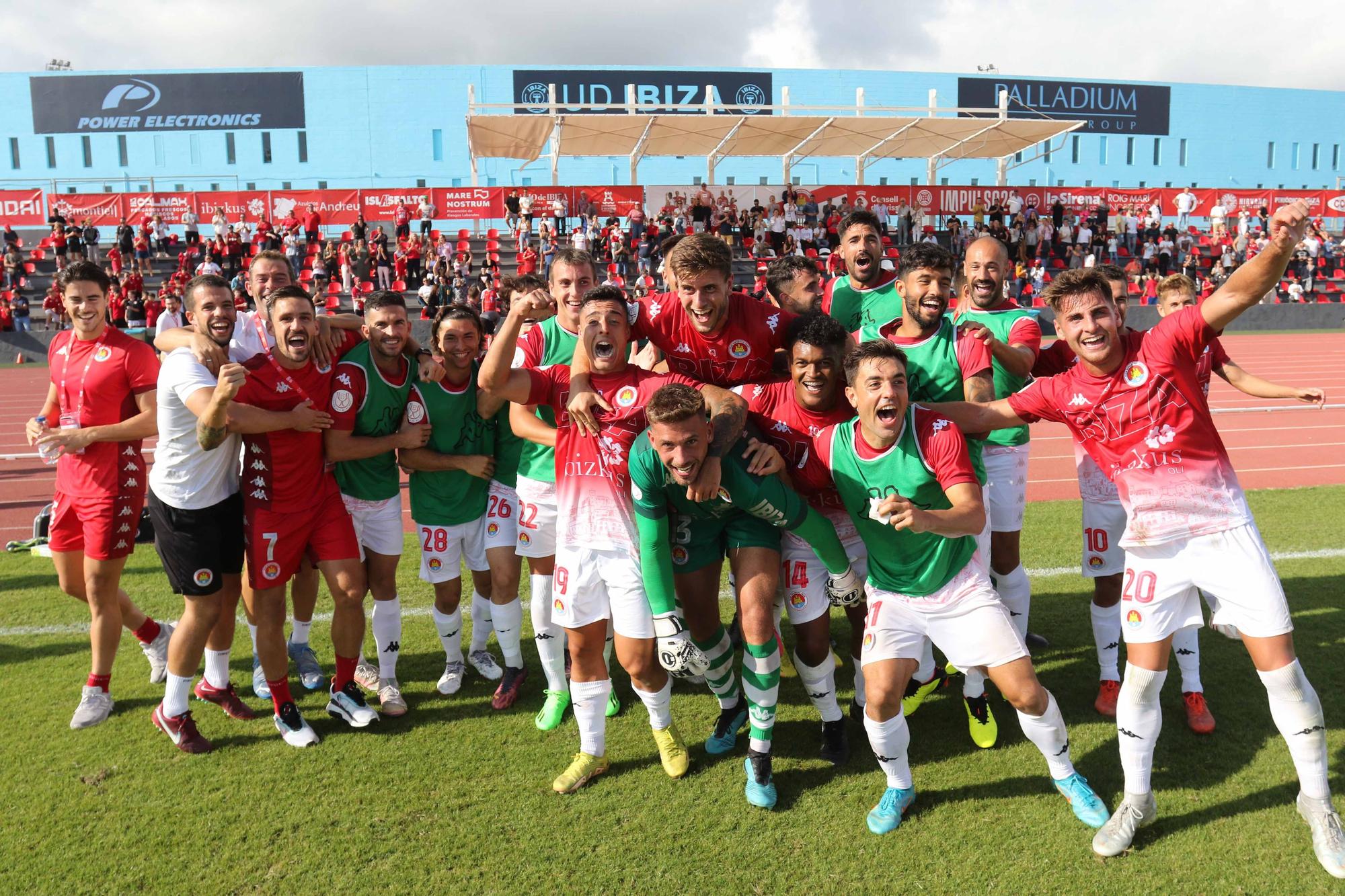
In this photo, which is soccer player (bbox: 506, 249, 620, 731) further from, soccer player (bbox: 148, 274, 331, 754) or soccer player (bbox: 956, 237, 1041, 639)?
soccer player (bbox: 956, 237, 1041, 639)

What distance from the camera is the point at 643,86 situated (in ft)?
142

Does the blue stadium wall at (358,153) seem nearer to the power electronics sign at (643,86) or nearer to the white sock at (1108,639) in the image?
the power electronics sign at (643,86)

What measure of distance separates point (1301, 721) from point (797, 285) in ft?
11.1

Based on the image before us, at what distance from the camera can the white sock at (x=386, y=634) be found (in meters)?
4.72

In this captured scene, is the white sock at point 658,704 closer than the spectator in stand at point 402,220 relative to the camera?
Yes

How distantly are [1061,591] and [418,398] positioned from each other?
4.42 m

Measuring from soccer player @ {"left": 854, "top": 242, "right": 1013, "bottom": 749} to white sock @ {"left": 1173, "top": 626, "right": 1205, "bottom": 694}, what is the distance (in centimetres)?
93

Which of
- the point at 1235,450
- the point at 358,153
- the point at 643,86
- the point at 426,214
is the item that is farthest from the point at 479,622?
the point at 643,86

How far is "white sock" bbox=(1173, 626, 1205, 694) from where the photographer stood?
4312 mm

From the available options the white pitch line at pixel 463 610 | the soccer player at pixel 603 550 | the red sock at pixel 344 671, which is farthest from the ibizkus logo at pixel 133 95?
Result: the soccer player at pixel 603 550

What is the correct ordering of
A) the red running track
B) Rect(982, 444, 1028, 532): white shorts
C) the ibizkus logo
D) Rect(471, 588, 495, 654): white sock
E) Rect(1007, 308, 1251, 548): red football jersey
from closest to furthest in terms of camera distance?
1. Rect(1007, 308, 1251, 548): red football jersey
2. Rect(982, 444, 1028, 532): white shorts
3. Rect(471, 588, 495, 654): white sock
4. the red running track
5. the ibizkus logo

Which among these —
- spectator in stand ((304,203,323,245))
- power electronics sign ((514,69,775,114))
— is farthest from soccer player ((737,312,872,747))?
power electronics sign ((514,69,775,114))

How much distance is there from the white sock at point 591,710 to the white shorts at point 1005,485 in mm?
2246

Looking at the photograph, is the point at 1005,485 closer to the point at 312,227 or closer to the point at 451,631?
the point at 451,631
